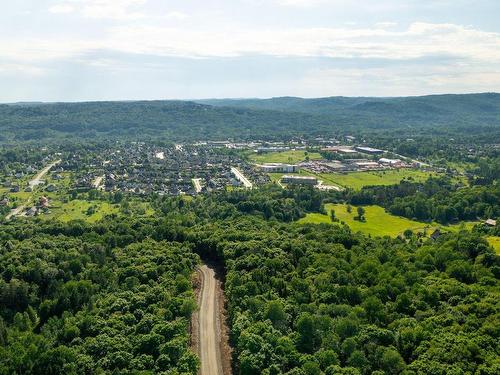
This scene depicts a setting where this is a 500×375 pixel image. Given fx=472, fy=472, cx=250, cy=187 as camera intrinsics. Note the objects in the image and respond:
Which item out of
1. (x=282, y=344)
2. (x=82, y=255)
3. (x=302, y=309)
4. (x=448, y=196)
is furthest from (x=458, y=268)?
(x=448, y=196)

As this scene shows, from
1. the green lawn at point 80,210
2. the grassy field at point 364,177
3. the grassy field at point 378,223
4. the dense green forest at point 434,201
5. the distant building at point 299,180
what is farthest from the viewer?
the grassy field at point 364,177

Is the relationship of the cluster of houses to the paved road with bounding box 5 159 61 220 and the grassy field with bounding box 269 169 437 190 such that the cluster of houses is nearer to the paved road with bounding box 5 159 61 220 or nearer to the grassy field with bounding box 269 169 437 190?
the paved road with bounding box 5 159 61 220

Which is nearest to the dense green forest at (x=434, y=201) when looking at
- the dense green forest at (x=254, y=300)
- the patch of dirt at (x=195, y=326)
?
the dense green forest at (x=254, y=300)

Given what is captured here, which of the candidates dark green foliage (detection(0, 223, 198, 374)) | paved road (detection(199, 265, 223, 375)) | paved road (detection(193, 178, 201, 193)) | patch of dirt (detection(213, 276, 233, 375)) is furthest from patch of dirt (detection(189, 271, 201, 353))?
paved road (detection(193, 178, 201, 193))

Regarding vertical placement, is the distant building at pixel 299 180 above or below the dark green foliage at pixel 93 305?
above

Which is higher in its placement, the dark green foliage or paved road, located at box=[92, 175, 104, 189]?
paved road, located at box=[92, 175, 104, 189]

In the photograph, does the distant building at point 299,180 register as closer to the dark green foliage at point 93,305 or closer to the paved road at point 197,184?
the paved road at point 197,184
